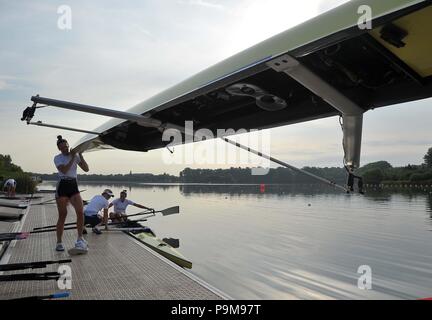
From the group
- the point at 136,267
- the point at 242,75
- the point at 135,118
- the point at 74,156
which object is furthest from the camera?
the point at 74,156

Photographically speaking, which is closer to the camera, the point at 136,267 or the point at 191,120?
the point at 191,120

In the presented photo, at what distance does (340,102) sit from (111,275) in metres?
3.62

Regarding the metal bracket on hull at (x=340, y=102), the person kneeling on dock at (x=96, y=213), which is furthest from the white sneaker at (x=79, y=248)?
the metal bracket on hull at (x=340, y=102)

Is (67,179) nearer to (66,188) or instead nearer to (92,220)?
(66,188)

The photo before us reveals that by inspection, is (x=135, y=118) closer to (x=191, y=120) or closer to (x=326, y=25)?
(x=191, y=120)

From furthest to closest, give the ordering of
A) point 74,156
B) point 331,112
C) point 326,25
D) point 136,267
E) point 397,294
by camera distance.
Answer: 1. point 397,294
2. point 74,156
3. point 136,267
4. point 331,112
5. point 326,25

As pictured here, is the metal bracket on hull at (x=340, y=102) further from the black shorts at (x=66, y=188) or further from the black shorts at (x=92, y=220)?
the black shorts at (x=92, y=220)

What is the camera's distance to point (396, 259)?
13.8m

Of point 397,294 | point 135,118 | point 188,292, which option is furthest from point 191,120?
point 397,294

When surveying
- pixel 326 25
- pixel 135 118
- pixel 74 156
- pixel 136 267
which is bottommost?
pixel 136 267

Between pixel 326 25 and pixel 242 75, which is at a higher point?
pixel 326 25

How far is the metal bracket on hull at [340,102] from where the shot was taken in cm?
252

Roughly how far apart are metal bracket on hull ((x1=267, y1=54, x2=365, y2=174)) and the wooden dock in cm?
199
